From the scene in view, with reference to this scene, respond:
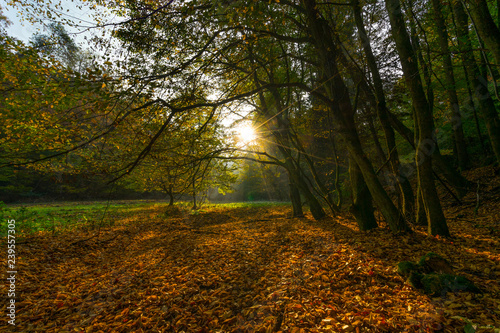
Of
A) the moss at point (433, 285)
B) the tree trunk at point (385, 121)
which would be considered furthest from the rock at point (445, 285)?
the tree trunk at point (385, 121)

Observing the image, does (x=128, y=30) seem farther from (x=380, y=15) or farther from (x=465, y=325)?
(x=380, y=15)

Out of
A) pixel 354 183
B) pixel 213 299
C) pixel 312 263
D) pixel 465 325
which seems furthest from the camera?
pixel 354 183

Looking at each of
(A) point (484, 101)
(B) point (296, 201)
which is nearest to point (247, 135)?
(B) point (296, 201)

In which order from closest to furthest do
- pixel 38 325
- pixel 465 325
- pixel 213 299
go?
1. pixel 465 325
2. pixel 38 325
3. pixel 213 299

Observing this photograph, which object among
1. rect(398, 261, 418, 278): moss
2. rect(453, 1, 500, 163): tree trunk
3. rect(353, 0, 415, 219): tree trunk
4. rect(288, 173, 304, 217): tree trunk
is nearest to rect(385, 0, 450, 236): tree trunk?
rect(353, 0, 415, 219): tree trunk

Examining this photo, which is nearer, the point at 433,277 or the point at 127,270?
the point at 433,277

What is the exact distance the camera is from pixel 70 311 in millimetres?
2971

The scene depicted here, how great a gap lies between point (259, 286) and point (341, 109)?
440cm

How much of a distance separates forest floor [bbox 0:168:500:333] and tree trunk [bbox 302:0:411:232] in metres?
0.95

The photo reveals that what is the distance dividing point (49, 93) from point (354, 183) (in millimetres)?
7656

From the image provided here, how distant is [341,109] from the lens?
5.26 m

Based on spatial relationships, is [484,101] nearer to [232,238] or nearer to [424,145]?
[424,145]

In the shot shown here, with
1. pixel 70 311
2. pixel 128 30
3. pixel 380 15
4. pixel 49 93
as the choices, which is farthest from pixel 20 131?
pixel 380 15

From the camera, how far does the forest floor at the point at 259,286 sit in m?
2.44
